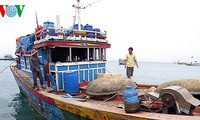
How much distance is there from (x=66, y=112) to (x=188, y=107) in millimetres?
3234

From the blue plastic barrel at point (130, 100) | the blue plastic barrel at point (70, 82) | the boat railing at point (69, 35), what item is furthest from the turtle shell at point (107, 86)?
the boat railing at point (69, 35)

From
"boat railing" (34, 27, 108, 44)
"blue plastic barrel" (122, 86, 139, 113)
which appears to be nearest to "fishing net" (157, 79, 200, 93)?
"blue plastic barrel" (122, 86, 139, 113)

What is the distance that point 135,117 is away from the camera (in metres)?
3.87

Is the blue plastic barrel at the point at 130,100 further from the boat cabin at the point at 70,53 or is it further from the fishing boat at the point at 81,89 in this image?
the boat cabin at the point at 70,53

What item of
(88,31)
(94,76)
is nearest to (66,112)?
(94,76)

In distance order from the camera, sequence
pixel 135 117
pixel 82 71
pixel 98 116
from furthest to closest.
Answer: pixel 82 71 → pixel 98 116 → pixel 135 117

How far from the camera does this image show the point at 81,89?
7.70 metres

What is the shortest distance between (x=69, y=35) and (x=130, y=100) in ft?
16.6

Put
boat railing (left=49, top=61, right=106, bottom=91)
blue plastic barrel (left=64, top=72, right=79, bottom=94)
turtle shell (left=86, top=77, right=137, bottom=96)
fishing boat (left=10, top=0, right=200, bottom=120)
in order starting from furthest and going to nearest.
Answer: boat railing (left=49, top=61, right=106, bottom=91) < blue plastic barrel (left=64, top=72, right=79, bottom=94) < turtle shell (left=86, top=77, right=137, bottom=96) < fishing boat (left=10, top=0, right=200, bottom=120)

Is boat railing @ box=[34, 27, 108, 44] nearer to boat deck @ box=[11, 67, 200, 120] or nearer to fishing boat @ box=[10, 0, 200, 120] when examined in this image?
fishing boat @ box=[10, 0, 200, 120]

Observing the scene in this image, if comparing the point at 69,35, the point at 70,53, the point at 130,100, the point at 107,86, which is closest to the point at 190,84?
the point at 130,100

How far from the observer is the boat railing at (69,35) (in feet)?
25.2

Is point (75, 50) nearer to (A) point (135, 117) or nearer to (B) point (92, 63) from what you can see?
(B) point (92, 63)

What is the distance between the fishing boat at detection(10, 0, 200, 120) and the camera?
4121mm
